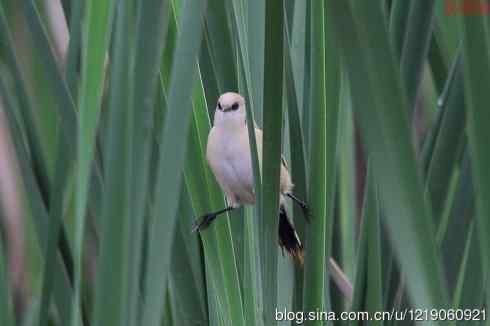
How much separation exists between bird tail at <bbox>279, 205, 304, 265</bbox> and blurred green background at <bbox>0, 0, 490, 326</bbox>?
69 millimetres

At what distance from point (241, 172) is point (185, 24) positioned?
26.4 inches

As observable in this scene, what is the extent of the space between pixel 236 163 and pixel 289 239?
0.15 meters

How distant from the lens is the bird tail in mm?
1232

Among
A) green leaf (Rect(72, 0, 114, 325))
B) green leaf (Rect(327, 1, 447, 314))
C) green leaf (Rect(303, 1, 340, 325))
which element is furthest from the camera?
green leaf (Rect(303, 1, 340, 325))

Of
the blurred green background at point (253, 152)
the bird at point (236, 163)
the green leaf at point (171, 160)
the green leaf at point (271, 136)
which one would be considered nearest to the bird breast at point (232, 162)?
the bird at point (236, 163)

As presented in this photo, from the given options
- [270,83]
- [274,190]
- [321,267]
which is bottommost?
[321,267]

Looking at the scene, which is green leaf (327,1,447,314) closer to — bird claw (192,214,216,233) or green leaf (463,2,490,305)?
green leaf (463,2,490,305)

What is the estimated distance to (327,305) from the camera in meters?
1.13

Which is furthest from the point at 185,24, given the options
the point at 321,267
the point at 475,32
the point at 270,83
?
the point at 321,267

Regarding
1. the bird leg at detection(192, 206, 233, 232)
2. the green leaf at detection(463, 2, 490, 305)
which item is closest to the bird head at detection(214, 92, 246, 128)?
the bird leg at detection(192, 206, 233, 232)

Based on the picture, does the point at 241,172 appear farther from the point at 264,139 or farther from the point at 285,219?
the point at 264,139

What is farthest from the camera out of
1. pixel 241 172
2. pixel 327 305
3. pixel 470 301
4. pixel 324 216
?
pixel 241 172

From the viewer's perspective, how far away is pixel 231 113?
133cm

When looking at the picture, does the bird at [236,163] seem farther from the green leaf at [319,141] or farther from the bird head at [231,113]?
the green leaf at [319,141]
